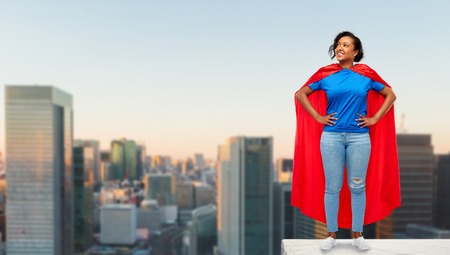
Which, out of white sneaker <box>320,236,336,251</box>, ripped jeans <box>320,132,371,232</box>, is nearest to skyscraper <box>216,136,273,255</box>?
white sneaker <box>320,236,336,251</box>

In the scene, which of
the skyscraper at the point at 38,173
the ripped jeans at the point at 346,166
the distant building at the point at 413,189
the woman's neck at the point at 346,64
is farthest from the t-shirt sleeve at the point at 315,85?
the skyscraper at the point at 38,173

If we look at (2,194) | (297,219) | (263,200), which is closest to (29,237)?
(2,194)

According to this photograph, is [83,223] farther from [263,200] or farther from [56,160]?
[263,200]

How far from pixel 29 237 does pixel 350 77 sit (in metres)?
172

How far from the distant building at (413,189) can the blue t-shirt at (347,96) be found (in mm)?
132868

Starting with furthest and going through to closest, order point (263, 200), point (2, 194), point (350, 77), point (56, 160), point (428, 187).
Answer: point (2, 194)
point (56, 160)
point (263, 200)
point (428, 187)
point (350, 77)

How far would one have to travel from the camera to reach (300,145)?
7.62 meters

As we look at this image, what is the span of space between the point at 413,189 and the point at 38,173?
131 meters

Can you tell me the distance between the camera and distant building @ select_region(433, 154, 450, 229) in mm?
149750

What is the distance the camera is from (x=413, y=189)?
13188 cm

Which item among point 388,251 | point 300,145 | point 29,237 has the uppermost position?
point 300,145

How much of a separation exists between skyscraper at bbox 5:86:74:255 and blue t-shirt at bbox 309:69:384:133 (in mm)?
165001

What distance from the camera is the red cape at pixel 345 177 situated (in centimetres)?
740

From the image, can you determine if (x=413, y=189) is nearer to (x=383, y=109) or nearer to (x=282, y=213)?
(x=282, y=213)
